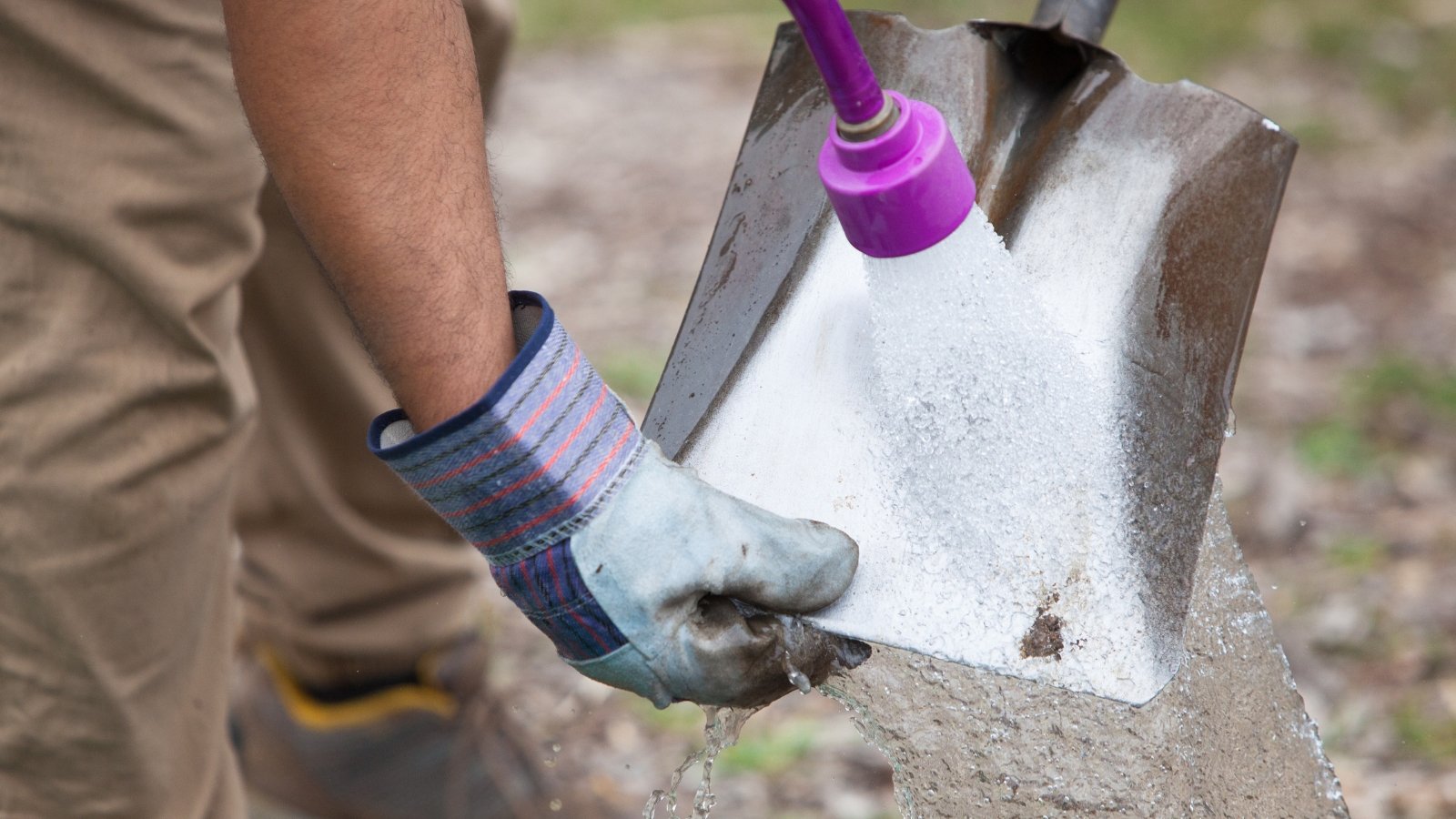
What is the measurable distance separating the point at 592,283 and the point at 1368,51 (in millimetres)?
2532

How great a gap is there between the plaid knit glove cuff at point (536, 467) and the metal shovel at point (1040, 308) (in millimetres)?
192

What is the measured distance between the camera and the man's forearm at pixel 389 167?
99cm

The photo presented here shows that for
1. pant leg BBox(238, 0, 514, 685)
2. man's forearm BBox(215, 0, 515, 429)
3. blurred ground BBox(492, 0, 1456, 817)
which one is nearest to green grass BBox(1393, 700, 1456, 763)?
blurred ground BBox(492, 0, 1456, 817)

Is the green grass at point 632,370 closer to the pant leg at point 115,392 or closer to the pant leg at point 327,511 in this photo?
the pant leg at point 327,511

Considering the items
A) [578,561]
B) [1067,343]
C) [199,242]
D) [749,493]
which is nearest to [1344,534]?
[1067,343]

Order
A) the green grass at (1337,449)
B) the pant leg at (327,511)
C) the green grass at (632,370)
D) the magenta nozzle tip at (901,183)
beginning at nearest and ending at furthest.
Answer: the magenta nozzle tip at (901,183) < the pant leg at (327,511) < the green grass at (1337,449) < the green grass at (632,370)

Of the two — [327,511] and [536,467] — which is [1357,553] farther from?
[536,467]

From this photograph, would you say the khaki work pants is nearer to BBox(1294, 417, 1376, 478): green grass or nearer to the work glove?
the work glove

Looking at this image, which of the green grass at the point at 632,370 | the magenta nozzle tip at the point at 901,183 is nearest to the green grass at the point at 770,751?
the green grass at the point at 632,370

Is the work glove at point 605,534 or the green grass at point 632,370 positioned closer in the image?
the work glove at point 605,534

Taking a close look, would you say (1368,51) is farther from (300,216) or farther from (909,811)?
(300,216)

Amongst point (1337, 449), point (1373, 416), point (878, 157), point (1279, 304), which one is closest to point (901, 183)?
point (878, 157)

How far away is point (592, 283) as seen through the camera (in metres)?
3.59

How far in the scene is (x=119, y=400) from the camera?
1.14 metres
